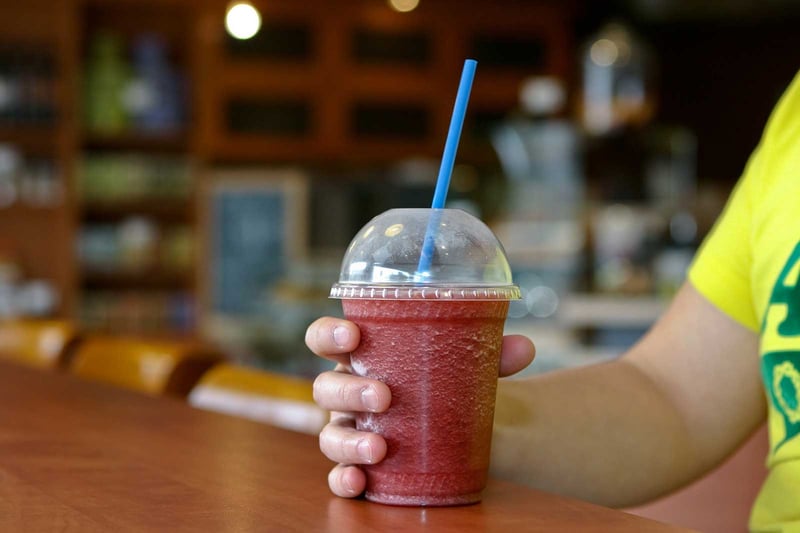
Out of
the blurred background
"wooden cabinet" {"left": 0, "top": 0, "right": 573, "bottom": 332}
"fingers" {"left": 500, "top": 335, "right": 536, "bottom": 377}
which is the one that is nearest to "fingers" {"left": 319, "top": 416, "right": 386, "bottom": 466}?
"fingers" {"left": 500, "top": 335, "right": 536, "bottom": 377}

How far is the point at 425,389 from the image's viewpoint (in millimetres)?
645

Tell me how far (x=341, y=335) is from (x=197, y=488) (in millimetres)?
136

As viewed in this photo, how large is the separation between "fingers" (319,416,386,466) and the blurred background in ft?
11.8

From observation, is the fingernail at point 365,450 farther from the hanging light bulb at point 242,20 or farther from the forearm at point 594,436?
the hanging light bulb at point 242,20

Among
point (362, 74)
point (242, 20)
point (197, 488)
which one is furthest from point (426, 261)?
point (362, 74)

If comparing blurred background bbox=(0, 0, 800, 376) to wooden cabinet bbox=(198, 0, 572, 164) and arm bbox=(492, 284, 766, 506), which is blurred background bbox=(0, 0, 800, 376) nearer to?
wooden cabinet bbox=(198, 0, 572, 164)

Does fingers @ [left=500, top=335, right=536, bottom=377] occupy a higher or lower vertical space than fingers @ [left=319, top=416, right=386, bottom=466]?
higher

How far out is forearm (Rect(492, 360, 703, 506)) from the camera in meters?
0.88

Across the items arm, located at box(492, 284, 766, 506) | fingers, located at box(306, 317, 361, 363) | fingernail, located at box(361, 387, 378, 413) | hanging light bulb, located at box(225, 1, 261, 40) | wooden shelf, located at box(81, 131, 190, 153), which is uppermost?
hanging light bulb, located at box(225, 1, 261, 40)

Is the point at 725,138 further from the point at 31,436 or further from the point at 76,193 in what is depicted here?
the point at 31,436

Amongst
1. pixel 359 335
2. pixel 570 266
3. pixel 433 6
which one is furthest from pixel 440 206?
pixel 433 6

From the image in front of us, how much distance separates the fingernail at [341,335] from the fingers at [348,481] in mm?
74

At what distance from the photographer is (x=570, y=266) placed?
448 centimetres

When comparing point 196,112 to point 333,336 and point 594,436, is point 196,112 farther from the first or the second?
point 333,336
